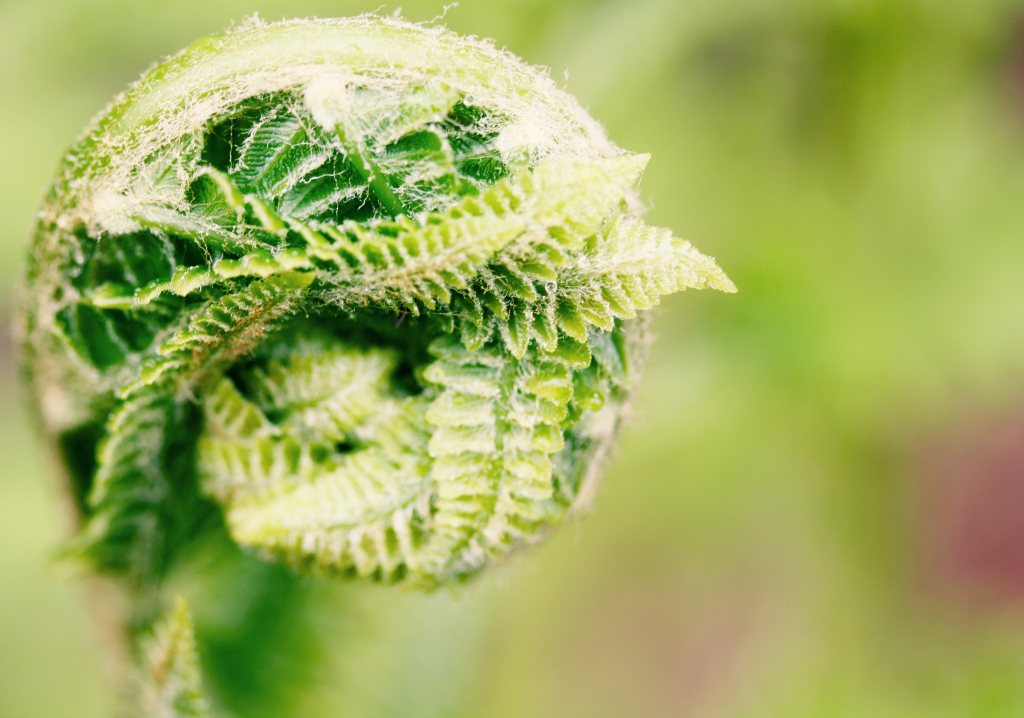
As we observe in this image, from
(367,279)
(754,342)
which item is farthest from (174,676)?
(754,342)

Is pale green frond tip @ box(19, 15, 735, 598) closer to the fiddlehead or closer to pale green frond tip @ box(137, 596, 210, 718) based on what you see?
the fiddlehead

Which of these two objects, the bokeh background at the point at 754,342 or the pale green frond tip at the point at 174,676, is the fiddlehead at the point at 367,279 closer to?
the pale green frond tip at the point at 174,676

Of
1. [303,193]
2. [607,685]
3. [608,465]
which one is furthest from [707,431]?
[303,193]

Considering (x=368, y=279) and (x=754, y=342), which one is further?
(x=754, y=342)

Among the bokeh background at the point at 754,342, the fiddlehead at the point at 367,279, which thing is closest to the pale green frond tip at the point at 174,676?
the fiddlehead at the point at 367,279

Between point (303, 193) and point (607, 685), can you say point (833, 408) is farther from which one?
point (303, 193)

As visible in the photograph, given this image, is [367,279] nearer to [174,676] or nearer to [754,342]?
[174,676]
